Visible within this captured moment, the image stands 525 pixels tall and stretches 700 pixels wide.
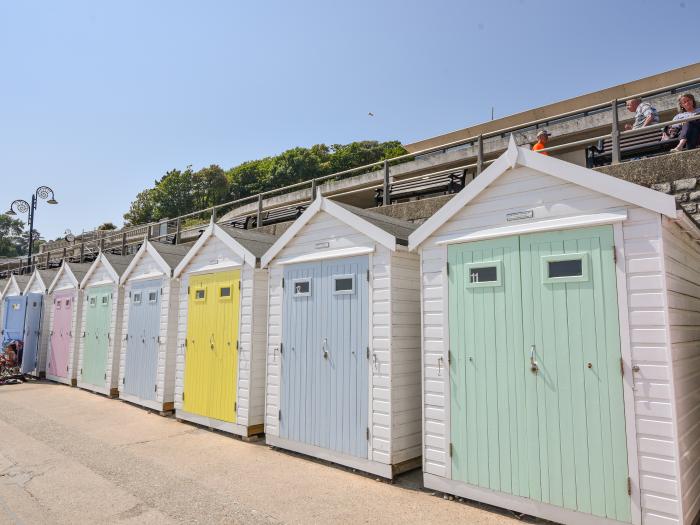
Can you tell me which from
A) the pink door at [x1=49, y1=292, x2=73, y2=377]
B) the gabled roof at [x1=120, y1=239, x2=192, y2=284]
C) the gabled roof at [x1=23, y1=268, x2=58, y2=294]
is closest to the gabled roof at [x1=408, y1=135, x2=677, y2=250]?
the gabled roof at [x1=120, y1=239, x2=192, y2=284]

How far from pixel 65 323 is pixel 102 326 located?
2.77 metres

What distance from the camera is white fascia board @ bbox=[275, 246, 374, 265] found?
6.24m

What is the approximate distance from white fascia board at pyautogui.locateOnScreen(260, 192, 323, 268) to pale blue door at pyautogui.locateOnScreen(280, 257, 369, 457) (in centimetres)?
40

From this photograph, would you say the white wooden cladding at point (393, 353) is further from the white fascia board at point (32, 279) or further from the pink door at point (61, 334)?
the white fascia board at point (32, 279)

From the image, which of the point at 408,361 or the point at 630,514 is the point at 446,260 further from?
the point at 630,514

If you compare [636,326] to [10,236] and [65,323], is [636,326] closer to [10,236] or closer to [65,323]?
[65,323]

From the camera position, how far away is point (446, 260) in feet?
17.8

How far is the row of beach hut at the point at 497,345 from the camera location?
4027 millimetres

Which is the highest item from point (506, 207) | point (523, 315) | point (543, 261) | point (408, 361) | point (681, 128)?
point (681, 128)

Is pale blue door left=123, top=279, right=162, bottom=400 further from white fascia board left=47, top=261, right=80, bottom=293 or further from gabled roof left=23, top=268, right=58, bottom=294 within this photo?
gabled roof left=23, top=268, right=58, bottom=294

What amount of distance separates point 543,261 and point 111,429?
7.80 meters

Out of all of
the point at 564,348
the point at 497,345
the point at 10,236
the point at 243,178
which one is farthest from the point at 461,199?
the point at 10,236

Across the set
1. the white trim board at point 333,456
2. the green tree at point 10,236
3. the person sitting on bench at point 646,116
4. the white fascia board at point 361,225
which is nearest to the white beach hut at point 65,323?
the white trim board at point 333,456

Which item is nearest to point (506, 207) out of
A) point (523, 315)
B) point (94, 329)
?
point (523, 315)
